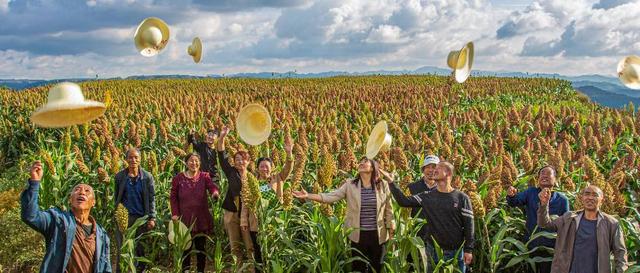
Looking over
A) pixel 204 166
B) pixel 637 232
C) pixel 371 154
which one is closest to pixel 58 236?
pixel 371 154

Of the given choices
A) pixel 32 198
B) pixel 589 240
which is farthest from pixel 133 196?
pixel 589 240

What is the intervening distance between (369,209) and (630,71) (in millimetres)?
2540

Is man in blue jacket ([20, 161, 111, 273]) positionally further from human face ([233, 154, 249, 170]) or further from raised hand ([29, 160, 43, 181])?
human face ([233, 154, 249, 170])

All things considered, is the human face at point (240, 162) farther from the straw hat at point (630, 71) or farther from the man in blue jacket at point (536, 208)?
the straw hat at point (630, 71)

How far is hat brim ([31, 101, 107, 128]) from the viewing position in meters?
2.81

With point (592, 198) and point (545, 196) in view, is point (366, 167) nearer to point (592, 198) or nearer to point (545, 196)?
point (545, 196)

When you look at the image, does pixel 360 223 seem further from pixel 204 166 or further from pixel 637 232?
pixel 204 166

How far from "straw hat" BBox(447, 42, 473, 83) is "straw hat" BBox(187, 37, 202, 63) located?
8.39ft

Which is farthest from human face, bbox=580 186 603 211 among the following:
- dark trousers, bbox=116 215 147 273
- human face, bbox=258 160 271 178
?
dark trousers, bbox=116 215 147 273

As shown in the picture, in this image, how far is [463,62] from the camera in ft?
19.1

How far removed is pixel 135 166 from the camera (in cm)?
520

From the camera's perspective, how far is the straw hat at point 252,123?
5.11m

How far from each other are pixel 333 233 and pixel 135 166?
6.66 feet

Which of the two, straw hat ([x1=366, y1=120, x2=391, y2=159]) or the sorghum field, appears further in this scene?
straw hat ([x1=366, y1=120, x2=391, y2=159])
